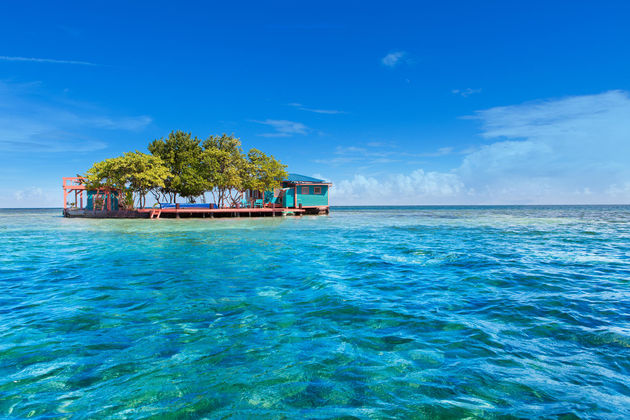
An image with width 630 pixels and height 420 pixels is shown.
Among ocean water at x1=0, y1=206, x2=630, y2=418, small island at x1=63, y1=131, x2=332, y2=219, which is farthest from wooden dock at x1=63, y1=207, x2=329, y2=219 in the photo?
ocean water at x1=0, y1=206, x2=630, y2=418

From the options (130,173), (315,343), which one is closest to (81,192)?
(130,173)

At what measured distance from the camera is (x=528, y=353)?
4.15 meters

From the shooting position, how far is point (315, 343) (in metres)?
4.50

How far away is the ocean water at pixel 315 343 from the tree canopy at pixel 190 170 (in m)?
32.4

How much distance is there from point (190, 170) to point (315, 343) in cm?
4182

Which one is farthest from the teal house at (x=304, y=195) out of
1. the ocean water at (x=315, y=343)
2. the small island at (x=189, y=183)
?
the ocean water at (x=315, y=343)

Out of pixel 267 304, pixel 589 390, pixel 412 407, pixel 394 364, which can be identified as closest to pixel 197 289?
pixel 267 304

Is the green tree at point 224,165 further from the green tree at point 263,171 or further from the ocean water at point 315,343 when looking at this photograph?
the ocean water at point 315,343

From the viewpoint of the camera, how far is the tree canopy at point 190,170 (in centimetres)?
3828

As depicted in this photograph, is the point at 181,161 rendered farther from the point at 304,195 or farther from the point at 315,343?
the point at 315,343

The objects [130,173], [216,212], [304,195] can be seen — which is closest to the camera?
[130,173]

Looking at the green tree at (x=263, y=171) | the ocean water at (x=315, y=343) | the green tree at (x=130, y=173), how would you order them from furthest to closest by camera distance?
the green tree at (x=263, y=171)
the green tree at (x=130, y=173)
the ocean water at (x=315, y=343)

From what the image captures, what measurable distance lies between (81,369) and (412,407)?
12.3 feet

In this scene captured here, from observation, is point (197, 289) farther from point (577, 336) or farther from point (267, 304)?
point (577, 336)
